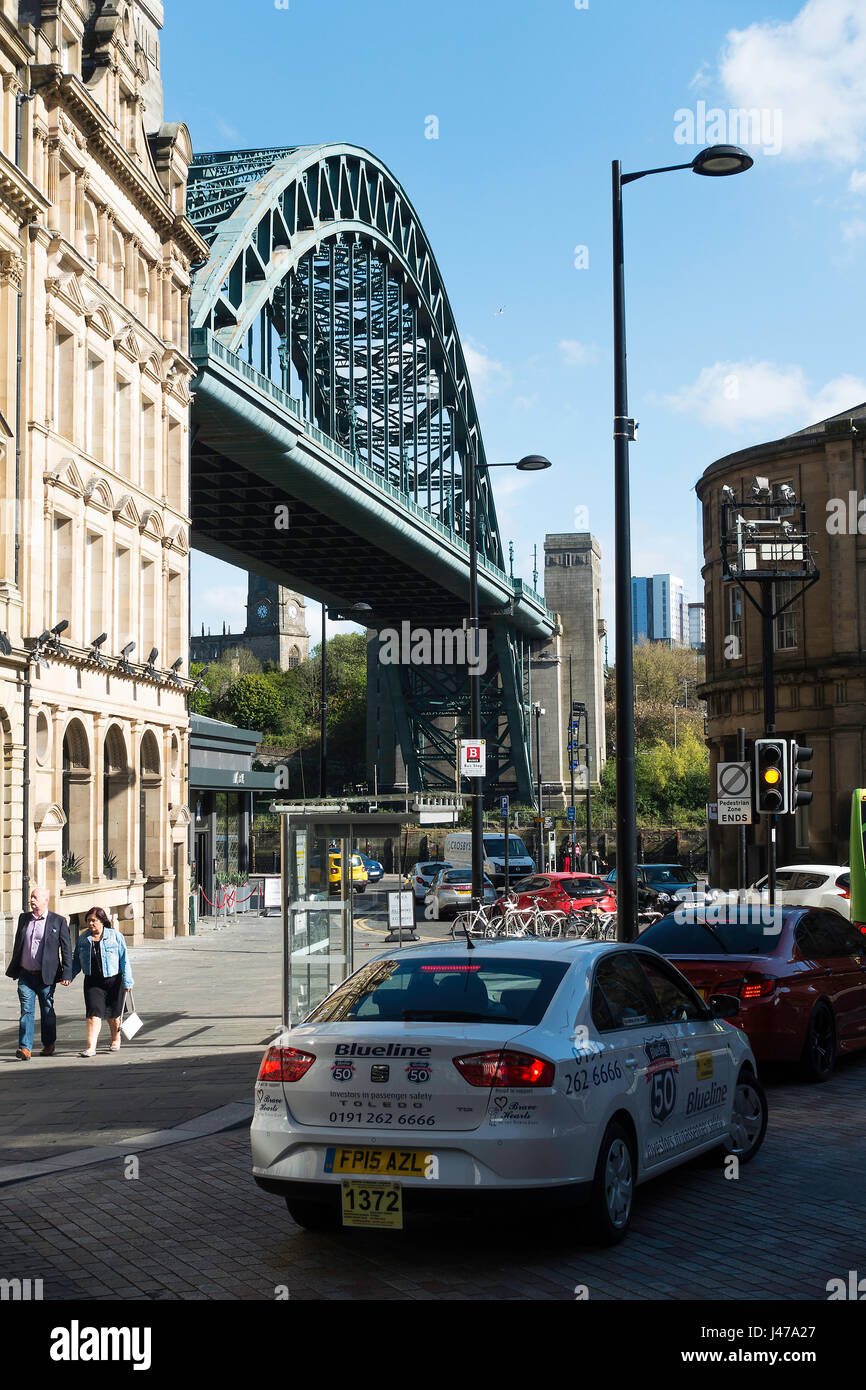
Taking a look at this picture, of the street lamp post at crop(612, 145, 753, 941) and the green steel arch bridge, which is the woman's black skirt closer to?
the street lamp post at crop(612, 145, 753, 941)

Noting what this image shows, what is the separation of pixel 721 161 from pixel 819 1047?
873 cm

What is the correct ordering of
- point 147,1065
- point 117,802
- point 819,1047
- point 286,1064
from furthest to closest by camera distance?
point 117,802
point 147,1065
point 819,1047
point 286,1064

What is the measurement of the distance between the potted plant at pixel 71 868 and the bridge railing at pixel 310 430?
51.7 feet

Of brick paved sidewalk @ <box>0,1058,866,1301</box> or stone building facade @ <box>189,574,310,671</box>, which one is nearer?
brick paved sidewalk @ <box>0,1058,866,1301</box>

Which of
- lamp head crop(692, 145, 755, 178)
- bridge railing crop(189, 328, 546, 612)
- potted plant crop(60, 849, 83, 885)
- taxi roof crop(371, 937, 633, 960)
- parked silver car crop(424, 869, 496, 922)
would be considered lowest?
parked silver car crop(424, 869, 496, 922)

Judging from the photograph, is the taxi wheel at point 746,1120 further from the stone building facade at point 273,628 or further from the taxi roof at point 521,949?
the stone building facade at point 273,628

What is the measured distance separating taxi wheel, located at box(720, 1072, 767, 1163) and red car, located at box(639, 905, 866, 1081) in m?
2.60

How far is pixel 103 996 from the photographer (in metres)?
14.9

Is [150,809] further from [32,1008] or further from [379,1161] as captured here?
[379,1161]

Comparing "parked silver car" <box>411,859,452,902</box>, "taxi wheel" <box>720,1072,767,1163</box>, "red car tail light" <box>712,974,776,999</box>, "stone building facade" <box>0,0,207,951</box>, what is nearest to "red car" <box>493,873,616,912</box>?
Answer: "parked silver car" <box>411,859,452,902</box>

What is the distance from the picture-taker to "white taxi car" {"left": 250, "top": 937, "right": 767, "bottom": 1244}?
657 cm

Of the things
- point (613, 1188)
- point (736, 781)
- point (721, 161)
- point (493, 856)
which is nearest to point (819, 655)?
point (493, 856)

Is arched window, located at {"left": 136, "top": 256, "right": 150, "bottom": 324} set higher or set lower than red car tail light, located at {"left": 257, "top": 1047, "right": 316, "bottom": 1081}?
higher
